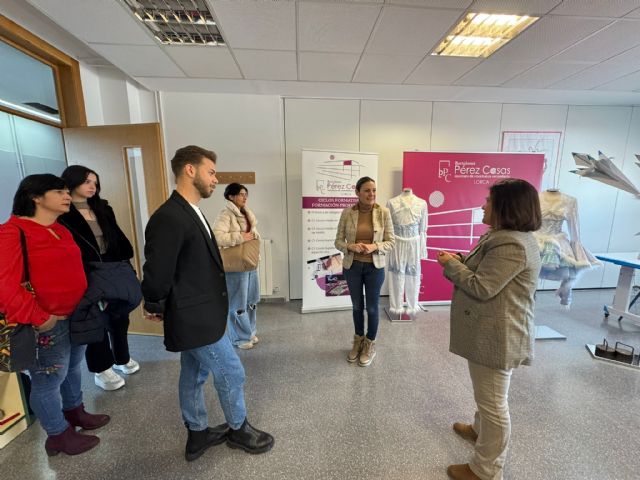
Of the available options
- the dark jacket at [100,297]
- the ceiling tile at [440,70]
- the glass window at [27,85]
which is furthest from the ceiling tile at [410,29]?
the glass window at [27,85]

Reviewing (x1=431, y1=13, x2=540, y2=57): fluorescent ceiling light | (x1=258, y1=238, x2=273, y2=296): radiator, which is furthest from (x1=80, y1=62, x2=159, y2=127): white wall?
(x1=431, y1=13, x2=540, y2=57): fluorescent ceiling light

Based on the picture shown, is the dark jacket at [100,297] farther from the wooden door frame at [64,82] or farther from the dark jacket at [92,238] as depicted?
the wooden door frame at [64,82]

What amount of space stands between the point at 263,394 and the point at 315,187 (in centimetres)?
221

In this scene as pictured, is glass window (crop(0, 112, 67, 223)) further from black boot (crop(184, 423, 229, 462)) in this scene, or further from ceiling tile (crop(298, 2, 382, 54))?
ceiling tile (crop(298, 2, 382, 54))

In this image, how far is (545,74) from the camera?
297 centimetres

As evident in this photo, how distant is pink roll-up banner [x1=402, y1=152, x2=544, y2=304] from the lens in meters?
3.60

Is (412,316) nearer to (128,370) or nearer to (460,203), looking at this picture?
(460,203)

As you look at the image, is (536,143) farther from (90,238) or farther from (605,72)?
(90,238)

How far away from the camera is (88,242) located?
1665 mm

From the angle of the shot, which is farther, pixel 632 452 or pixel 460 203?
pixel 460 203

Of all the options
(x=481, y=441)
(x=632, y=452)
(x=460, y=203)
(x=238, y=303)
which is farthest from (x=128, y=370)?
(x=460, y=203)

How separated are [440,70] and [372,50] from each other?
893 millimetres

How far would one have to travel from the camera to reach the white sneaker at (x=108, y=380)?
2117 mm

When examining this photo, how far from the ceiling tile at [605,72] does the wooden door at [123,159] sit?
171 inches
